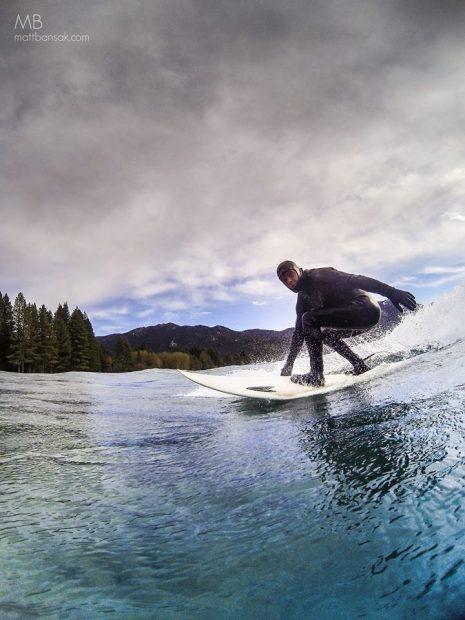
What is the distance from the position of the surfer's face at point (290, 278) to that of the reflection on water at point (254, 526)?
3011 millimetres

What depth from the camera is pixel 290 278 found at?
6.02 m

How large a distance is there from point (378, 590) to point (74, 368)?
69.1m

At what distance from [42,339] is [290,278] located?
6089cm

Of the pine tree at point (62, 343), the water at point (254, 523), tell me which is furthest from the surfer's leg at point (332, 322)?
the pine tree at point (62, 343)

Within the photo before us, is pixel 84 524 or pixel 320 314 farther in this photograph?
pixel 320 314

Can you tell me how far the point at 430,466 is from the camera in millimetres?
1961

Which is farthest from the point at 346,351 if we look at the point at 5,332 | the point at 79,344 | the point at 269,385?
the point at 79,344

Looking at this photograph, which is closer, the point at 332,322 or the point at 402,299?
the point at 402,299

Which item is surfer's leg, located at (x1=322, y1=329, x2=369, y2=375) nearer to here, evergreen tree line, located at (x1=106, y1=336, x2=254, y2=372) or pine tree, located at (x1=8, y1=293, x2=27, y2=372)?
pine tree, located at (x1=8, y1=293, x2=27, y2=372)

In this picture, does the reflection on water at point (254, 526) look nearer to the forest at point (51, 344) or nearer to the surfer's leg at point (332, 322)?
the surfer's leg at point (332, 322)

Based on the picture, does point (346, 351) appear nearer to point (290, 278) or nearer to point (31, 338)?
point (290, 278)

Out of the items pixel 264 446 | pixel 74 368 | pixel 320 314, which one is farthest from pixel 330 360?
pixel 74 368

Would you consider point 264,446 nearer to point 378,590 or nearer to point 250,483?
point 250,483

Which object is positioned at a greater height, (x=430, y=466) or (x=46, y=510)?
(x=430, y=466)
